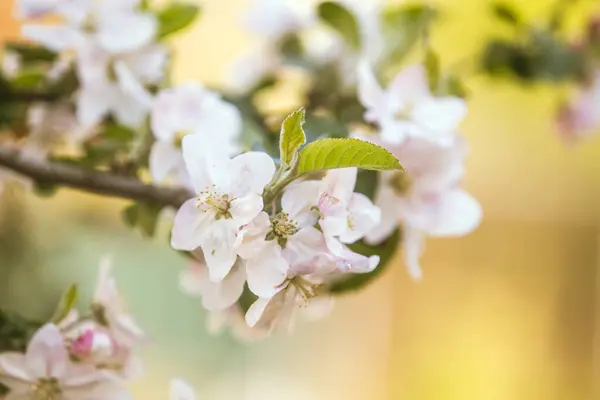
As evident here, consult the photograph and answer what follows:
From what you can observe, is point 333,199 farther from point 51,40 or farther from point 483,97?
point 483,97

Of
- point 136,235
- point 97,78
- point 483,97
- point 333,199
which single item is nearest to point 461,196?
point 333,199

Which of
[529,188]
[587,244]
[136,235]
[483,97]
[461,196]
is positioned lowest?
[461,196]

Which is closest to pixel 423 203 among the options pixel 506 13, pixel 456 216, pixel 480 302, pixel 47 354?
pixel 456 216

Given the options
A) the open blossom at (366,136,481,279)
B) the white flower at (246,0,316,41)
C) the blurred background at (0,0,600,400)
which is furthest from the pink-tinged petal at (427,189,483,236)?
the blurred background at (0,0,600,400)

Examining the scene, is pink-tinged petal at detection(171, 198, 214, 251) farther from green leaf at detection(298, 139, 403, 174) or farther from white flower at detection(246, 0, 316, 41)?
white flower at detection(246, 0, 316, 41)

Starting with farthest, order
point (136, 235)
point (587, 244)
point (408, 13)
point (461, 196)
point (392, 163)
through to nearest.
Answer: point (587, 244) → point (136, 235) → point (408, 13) → point (461, 196) → point (392, 163)

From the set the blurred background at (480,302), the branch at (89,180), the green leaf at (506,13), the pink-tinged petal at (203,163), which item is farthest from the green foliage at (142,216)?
the blurred background at (480,302)

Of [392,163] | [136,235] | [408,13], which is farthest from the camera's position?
[136,235]

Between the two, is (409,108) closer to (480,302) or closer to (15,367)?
(15,367)
